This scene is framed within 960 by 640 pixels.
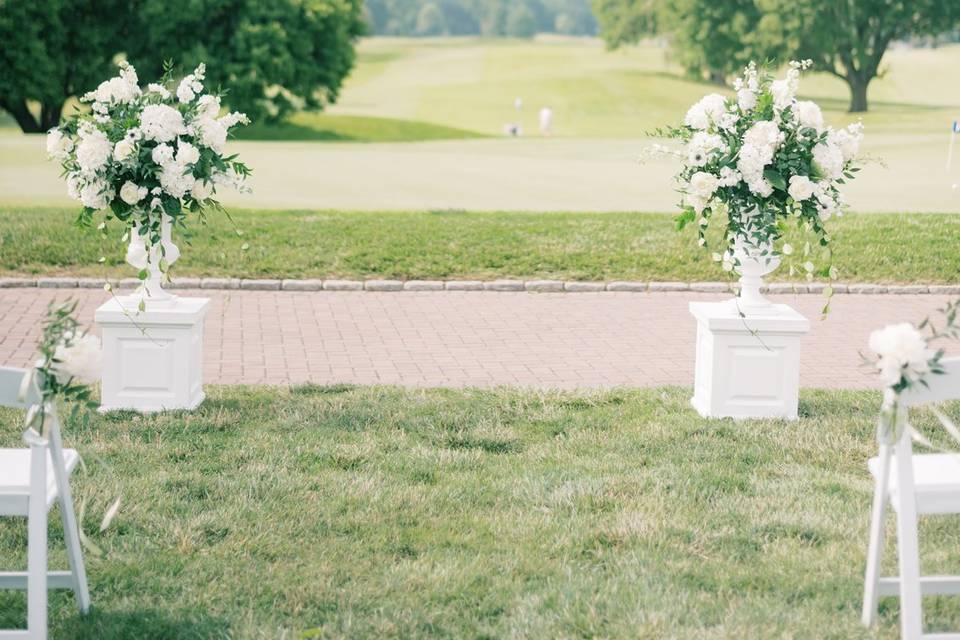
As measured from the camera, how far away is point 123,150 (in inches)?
298

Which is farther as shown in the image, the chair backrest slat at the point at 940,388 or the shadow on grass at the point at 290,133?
the shadow on grass at the point at 290,133

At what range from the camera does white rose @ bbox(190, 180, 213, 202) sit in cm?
788

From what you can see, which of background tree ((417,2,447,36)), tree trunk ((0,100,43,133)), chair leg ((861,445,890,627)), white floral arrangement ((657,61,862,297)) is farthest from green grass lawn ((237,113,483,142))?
background tree ((417,2,447,36))

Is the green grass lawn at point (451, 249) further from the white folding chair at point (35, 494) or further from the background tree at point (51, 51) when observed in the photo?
the background tree at point (51, 51)

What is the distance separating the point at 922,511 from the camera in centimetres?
457

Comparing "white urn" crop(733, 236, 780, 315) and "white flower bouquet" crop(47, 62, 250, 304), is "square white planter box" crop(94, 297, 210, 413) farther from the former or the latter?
"white urn" crop(733, 236, 780, 315)

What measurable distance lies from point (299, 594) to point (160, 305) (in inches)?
138

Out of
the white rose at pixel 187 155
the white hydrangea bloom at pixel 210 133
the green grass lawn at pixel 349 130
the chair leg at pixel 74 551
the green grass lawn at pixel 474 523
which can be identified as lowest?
the green grass lawn at pixel 349 130

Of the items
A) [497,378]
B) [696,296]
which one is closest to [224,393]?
[497,378]

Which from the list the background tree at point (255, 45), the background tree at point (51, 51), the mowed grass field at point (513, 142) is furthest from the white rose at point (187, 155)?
the background tree at point (51, 51)

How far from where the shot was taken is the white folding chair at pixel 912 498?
4.37m

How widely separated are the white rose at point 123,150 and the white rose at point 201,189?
442 millimetres

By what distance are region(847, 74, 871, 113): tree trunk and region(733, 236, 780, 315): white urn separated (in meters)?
46.3

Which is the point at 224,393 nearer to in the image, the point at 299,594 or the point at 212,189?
the point at 212,189
